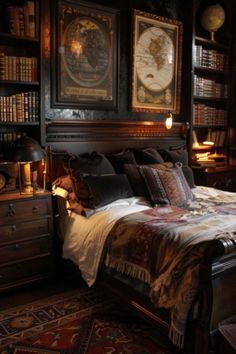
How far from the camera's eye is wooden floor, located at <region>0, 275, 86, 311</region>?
2848 mm

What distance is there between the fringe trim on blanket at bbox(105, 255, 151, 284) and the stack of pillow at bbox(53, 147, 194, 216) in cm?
49

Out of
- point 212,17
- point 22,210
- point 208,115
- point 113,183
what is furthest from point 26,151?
point 212,17

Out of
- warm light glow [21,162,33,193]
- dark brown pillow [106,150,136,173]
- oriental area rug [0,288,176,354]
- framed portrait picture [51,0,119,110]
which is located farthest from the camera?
dark brown pillow [106,150,136,173]

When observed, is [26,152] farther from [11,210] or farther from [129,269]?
[129,269]

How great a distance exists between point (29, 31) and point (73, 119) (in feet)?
2.84

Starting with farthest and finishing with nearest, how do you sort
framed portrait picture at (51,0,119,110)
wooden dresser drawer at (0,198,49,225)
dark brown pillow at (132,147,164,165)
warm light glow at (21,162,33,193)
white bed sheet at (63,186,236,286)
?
dark brown pillow at (132,147,164,165) → framed portrait picture at (51,0,119,110) → warm light glow at (21,162,33,193) → wooden dresser drawer at (0,198,49,225) → white bed sheet at (63,186,236,286)

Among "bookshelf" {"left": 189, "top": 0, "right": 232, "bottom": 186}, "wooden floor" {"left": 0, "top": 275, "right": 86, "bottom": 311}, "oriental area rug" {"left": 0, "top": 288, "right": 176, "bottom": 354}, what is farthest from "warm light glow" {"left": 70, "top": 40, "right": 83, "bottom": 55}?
"oriental area rug" {"left": 0, "top": 288, "right": 176, "bottom": 354}

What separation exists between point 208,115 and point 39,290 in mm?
3010

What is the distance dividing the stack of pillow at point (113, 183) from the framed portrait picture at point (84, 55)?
1.99 ft

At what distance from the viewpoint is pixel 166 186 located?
10.3 ft

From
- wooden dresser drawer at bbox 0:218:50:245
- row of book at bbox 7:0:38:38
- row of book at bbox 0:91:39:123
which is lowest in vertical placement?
wooden dresser drawer at bbox 0:218:50:245

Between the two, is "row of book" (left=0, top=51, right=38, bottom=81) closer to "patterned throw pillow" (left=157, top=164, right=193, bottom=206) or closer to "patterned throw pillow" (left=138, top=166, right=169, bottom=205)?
"patterned throw pillow" (left=138, top=166, right=169, bottom=205)

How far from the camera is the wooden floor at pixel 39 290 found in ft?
9.34

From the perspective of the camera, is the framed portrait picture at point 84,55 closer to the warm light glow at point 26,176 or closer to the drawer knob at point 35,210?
the warm light glow at point 26,176
